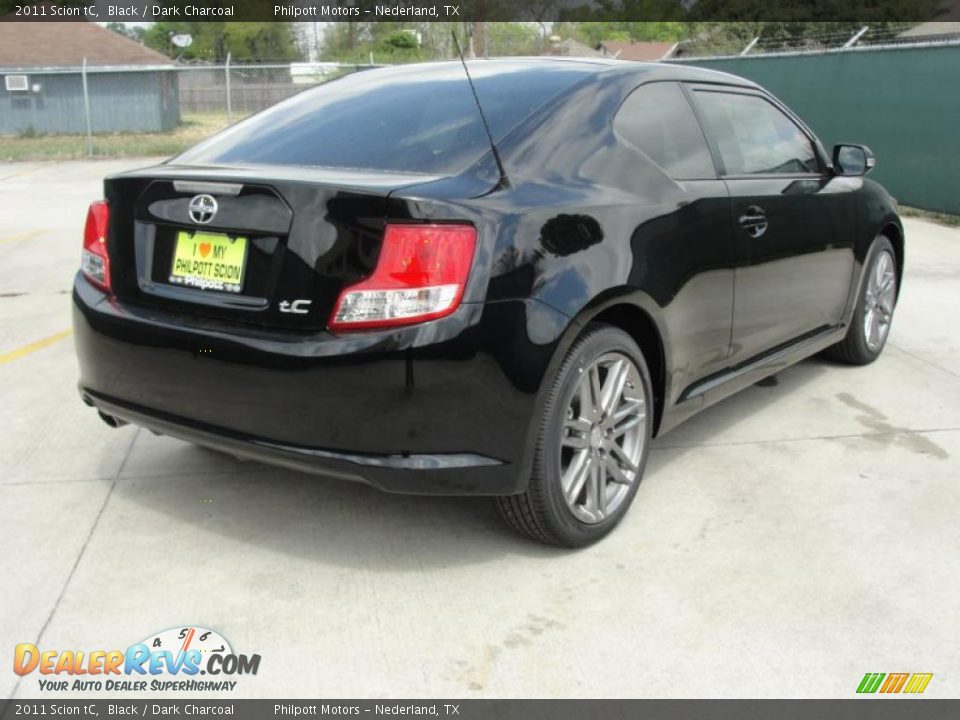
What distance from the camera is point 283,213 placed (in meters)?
2.95

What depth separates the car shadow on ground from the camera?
11.1 feet

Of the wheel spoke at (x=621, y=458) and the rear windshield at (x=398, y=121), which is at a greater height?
the rear windshield at (x=398, y=121)

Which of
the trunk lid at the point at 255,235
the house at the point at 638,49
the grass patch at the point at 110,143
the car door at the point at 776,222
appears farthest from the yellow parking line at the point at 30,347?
the house at the point at 638,49

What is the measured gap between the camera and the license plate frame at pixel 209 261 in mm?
3035

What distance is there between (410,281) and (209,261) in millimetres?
709

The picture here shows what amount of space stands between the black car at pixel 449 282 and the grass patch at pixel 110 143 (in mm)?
18102

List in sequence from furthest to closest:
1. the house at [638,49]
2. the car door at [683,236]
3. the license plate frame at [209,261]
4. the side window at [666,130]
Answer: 1. the house at [638,49]
2. the side window at [666,130]
3. the car door at [683,236]
4. the license plate frame at [209,261]

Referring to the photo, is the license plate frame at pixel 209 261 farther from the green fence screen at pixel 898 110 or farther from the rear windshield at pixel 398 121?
the green fence screen at pixel 898 110

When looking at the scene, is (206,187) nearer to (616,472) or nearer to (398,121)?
(398,121)

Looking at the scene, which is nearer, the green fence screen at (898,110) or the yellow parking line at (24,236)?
the yellow parking line at (24,236)
